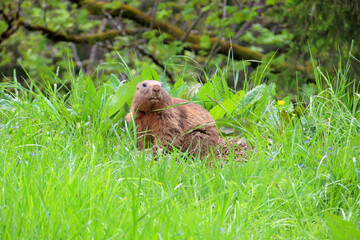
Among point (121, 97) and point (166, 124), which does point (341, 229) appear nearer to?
point (166, 124)

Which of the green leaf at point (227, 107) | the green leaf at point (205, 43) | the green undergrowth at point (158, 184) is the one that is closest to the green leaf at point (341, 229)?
the green undergrowth at point (158, 184)

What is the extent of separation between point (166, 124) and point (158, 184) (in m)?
0.88

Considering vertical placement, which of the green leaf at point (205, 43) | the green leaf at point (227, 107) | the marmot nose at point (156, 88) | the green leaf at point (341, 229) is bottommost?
the green leaf at point (205, 43)

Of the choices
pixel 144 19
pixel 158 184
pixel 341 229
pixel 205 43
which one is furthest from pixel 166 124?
pixel 144 19

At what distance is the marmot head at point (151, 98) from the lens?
326cm

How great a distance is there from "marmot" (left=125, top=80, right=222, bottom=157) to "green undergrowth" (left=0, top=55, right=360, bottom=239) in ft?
0.63

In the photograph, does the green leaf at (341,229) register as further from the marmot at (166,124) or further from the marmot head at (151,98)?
the marmot head at (151,98)

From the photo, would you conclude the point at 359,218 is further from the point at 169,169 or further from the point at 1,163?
the point at 1,163

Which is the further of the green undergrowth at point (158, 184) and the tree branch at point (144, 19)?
the tree branch at point (144, 19)

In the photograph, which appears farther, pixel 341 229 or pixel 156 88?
pixel 156 88

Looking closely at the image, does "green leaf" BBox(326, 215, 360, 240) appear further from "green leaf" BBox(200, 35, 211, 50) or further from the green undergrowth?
"green leaf" BBox(200, 35, 211, 50)

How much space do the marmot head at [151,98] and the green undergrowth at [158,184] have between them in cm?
24

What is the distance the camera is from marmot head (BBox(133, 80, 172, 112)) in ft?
10.7

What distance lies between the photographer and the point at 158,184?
8.18 ft
